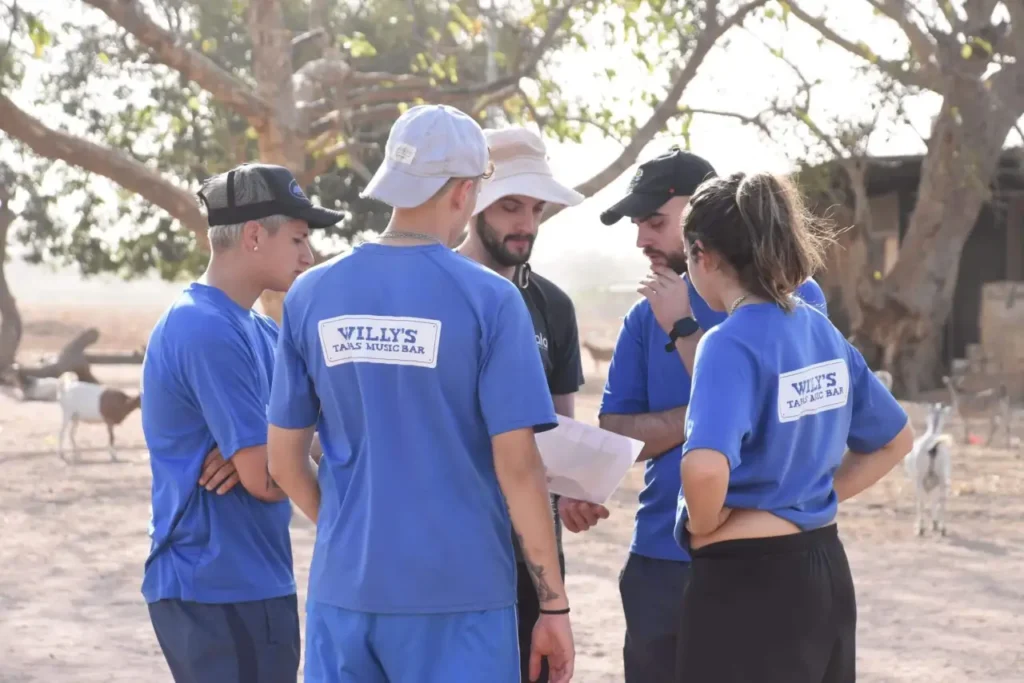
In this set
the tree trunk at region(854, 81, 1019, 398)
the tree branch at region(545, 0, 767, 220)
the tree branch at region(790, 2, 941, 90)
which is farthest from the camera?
the tree trunk at region(854, 81, 1019, 398)

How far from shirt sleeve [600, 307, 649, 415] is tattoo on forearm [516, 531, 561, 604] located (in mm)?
982

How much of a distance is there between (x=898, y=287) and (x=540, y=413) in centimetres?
2042

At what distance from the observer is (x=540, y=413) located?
104 inches

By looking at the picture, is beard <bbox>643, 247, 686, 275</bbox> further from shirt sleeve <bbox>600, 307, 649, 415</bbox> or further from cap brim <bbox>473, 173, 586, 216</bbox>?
cap brim <bbox>473, 173, 586, 216</bbox>

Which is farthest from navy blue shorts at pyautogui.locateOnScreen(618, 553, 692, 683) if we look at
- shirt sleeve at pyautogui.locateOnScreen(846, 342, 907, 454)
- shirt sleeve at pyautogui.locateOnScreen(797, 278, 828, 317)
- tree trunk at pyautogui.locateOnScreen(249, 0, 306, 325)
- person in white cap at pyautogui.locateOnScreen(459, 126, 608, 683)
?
tree trunk at pyautogui.locateOnScreen(249, 0, 306, 325)

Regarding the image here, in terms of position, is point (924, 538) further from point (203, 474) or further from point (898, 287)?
point (898, 287)

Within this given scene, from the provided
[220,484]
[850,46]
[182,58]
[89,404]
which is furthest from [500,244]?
[850,46]

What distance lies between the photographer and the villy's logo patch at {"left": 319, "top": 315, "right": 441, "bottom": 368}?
8.47 feet

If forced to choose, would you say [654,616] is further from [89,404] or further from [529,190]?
[89,404]

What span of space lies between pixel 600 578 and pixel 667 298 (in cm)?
520

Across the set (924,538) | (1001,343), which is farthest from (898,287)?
(924,538)

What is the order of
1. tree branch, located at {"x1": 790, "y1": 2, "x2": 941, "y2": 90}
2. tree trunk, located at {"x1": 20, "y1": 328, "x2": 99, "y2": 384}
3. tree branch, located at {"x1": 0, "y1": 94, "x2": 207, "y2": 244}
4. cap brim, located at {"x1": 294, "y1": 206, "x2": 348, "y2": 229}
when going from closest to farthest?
1. cap brim, located at {"x1": 294, "y1": 206, "x2": 348, "y2": 229}
2. tree branch, located at {"x1": 0, "y1": 94, "x2": 207, "y2": 244}
3. tree branch, located at {"x1": 790, "y1": 2, "x2": 941, "y2": 90}
4. tree trunk, located at {"x1": 20, "y1": 328, "x2": 99, "y2": 384}

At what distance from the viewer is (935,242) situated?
2161cm

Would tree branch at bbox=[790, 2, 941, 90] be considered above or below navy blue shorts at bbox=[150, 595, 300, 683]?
above
